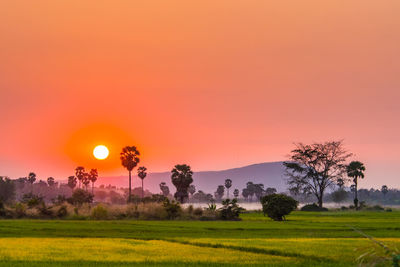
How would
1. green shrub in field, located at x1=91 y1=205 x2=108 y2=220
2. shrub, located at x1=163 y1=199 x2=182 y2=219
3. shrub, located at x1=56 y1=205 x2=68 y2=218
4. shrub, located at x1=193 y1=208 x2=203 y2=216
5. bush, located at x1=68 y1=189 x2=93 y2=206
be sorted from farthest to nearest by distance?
bush, located at x1=68 y1=189 x2=93 y2=206, shrub, located at x1=193 y1=208 x2=203 y2=216, shrub, located at x1=163 y1=199 x2=182 y2=219, shrub, located at x1=56 y1=205 x2=68 y2=218, green shrub in field, located at x1=91 y1=205 x2=108 y2=220

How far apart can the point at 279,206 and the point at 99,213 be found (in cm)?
2443

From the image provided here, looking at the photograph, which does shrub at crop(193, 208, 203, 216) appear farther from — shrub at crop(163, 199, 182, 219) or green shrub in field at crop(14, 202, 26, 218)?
green shrub in field at crop(14, 202, 26, 218)

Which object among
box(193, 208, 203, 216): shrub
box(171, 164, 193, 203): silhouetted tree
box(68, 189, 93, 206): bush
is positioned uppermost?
box(171, 164, 193, 203): silhouetted tree

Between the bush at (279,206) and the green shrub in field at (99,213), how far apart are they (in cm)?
2223

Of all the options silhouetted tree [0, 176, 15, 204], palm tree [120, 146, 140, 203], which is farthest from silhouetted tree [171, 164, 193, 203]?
silhouetted tree [0, 176, 15, 204]

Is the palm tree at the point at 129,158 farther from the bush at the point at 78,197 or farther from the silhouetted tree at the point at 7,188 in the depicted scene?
the silhouetted tree at the point at 7,188

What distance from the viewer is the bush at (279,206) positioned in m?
72.4

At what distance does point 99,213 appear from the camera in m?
71.9

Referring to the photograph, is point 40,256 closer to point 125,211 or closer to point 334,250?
point 334,250

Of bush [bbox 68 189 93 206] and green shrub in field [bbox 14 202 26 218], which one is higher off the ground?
bush [bbox 68 189 93 206]

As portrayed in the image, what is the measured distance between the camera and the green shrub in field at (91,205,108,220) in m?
71.9

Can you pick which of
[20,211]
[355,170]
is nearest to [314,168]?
[355,170]

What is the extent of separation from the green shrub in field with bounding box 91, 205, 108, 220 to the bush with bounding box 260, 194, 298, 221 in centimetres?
2223

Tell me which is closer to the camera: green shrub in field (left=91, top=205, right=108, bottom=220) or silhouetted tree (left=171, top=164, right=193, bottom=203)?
green shrub in field (left=91, top=205, right=108, bottom=220)
